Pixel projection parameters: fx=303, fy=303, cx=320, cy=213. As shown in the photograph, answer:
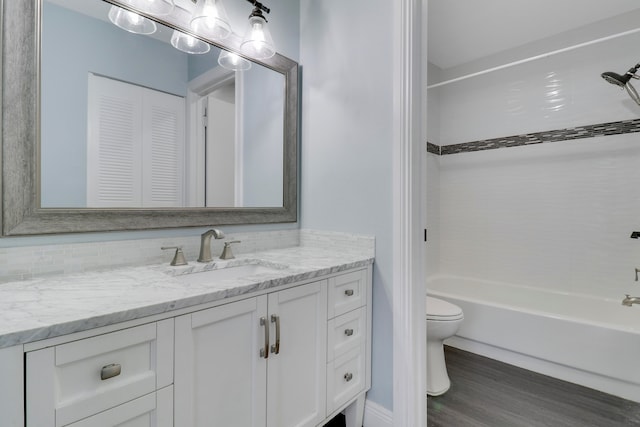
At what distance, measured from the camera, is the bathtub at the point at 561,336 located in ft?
5.78

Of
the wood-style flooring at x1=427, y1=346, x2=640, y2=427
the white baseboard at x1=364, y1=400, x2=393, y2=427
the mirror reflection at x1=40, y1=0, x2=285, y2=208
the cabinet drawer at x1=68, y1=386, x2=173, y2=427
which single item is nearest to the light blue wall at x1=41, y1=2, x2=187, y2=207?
the mirror reflection at x1=40, y1=0, x2=285, y2=208

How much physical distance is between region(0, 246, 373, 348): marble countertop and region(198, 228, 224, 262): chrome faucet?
5cm

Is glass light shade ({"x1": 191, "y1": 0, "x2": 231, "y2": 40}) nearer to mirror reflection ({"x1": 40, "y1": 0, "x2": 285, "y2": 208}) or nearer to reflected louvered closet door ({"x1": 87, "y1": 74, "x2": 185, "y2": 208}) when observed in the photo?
mirror reflection ({"x1": 40, "y1": 0, "x2": 285, "y2": 208})

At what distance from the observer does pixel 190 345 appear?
2.79ft

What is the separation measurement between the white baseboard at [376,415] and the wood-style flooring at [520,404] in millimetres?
282

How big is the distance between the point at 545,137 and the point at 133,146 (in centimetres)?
302

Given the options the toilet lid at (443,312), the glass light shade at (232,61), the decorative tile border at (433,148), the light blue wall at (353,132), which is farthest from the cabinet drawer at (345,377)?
the decorative tile border at (433,148)

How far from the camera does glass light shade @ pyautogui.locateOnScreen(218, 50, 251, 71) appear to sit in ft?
5.05

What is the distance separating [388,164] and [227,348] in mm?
1059

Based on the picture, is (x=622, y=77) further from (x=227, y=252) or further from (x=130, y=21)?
(x=130, y=21)

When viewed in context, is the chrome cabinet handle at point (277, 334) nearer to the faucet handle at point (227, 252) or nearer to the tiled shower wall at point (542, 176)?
the faucet handle at point (227, 252)

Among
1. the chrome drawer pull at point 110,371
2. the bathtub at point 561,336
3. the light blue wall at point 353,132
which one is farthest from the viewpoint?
the bathtub at point 561,336

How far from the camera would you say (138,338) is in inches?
29.6

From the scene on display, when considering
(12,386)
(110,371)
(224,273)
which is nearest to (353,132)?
(224,273)
